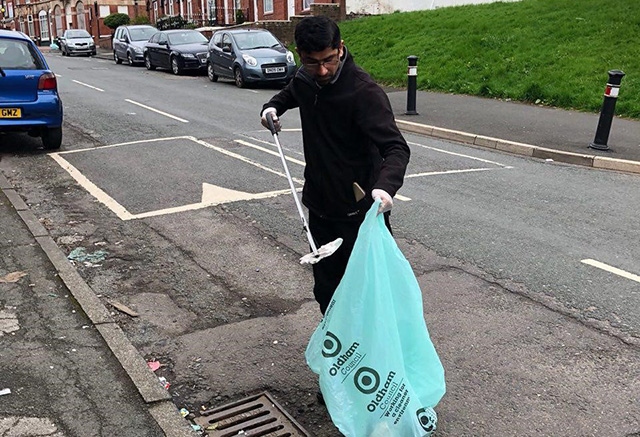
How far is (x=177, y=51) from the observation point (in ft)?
74.4

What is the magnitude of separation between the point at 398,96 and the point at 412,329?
1358 centimetres

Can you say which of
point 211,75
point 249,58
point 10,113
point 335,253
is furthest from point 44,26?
point 335,253

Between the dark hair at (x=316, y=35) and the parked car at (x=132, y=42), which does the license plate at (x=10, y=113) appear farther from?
the parked car at (x=132, y=42)

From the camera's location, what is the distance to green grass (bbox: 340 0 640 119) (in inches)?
550

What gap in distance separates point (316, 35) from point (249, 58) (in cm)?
1610

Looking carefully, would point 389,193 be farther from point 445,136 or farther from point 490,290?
point 445,136

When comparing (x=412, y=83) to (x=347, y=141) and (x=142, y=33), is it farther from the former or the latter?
(x=142, y=33)

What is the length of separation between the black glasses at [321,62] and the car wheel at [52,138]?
8.01 meters

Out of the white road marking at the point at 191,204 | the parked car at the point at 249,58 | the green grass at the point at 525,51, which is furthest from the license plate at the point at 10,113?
the green grass at the point at 525,51

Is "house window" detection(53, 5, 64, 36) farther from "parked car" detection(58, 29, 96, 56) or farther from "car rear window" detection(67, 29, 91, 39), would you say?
"parked car" detection(58, 29, 96, 56)

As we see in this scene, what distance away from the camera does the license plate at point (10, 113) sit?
9188 millimetres

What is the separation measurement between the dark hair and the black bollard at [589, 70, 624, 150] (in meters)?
8.26

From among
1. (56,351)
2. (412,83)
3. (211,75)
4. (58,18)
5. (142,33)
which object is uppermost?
(412,83)

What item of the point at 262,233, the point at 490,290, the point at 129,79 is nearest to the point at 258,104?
the point at 129,79
